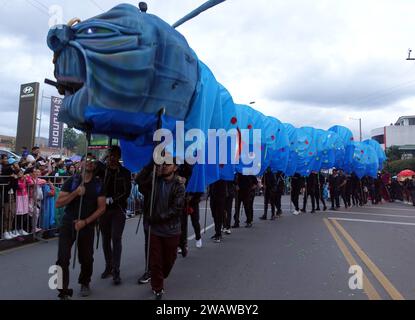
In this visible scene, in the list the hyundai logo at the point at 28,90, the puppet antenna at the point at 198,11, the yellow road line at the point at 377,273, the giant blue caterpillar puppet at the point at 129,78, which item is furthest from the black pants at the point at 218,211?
the hyundai logo at the point at 28,90

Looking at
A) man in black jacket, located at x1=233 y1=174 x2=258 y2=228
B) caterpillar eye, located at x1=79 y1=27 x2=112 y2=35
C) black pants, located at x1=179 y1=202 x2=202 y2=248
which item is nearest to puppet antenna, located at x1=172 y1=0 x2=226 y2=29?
caterpillar eye, located at x1=79 y1=27 x2=112 y2=35

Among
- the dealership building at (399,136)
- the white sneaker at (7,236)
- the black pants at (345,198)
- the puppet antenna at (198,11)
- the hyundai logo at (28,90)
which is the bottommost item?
the white sneaker at (7,236)

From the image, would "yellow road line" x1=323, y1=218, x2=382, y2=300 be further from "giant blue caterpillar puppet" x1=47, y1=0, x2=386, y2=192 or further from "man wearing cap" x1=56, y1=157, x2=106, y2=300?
"man wearing cap" x1=56, y1=157, x2=106, y2=300

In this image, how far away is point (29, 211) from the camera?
8.63m

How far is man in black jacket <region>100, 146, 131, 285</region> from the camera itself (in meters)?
5.62

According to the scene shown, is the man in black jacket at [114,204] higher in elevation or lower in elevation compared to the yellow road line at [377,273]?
higher

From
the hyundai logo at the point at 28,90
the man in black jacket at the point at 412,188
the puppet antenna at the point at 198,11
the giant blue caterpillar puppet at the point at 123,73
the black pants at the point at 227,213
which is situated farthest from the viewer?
the man in black jacket at the point at 412,188

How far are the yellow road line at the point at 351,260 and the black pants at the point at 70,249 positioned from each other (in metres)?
3.50

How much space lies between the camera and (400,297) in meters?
4.88

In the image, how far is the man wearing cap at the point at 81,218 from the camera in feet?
15.7

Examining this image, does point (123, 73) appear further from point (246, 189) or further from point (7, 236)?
point (246, 189)

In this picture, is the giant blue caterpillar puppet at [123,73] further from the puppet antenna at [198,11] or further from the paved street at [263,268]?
the paved street at [263,268]

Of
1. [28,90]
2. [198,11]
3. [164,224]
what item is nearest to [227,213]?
[164,224]
